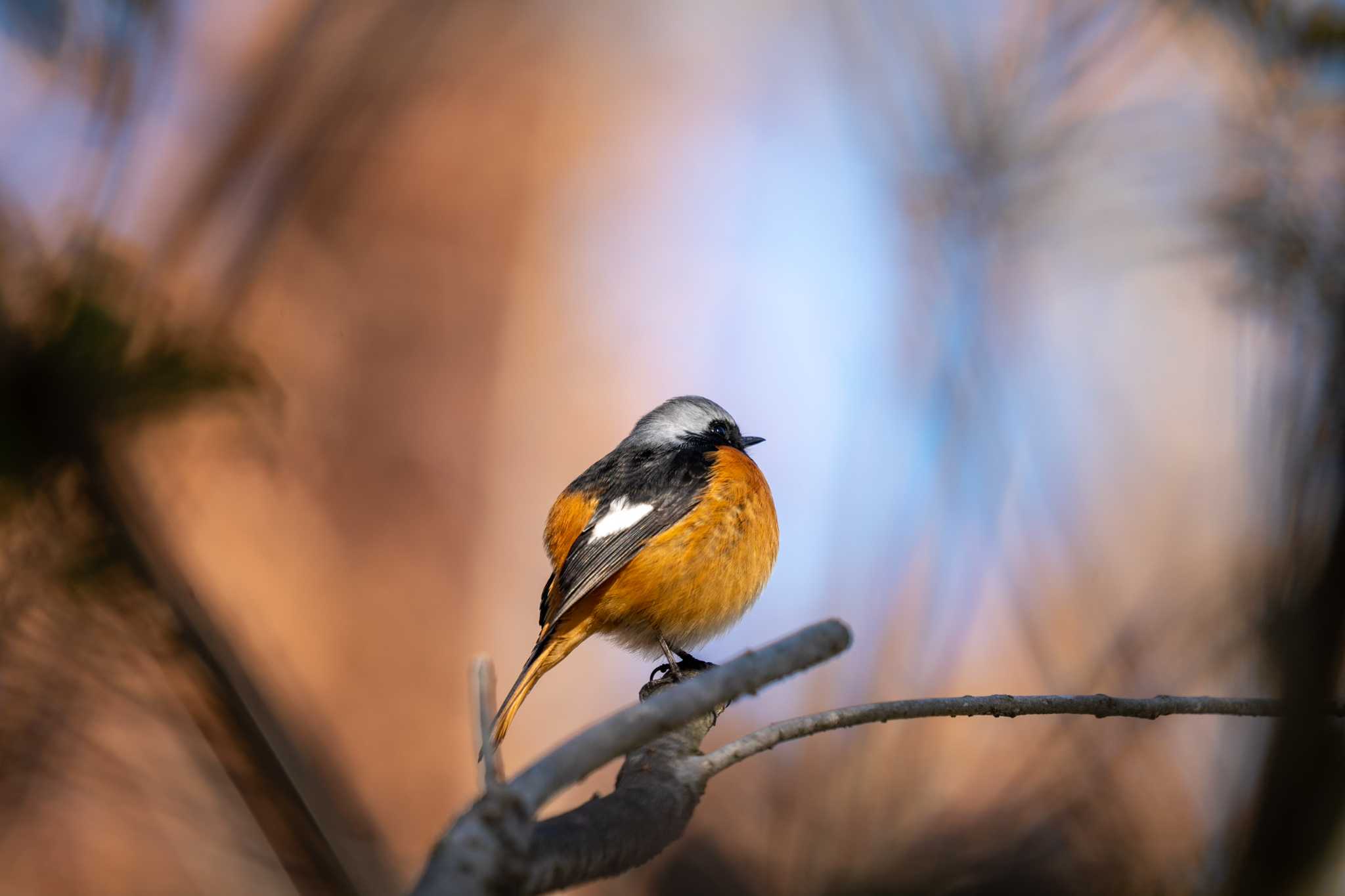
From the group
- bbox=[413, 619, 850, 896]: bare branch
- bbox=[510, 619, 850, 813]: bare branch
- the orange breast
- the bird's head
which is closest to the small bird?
the orange breast

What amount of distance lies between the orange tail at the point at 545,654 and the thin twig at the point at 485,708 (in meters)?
1.74

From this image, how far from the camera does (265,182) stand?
13.6 ft

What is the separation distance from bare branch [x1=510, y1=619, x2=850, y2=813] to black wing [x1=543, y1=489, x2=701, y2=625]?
178 cm

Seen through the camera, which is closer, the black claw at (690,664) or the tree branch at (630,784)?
the tree branch at (630,784)

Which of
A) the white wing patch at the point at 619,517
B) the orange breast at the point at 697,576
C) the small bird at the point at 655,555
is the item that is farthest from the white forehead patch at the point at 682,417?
the white wing patch at the point at 619,517

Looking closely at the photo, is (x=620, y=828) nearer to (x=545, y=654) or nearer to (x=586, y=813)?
(x=586, y=813)

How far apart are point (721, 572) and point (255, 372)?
1573 millimetres

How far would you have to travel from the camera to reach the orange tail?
2707 mm

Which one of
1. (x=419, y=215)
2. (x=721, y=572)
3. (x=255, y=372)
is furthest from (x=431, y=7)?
(x=255, y=372)

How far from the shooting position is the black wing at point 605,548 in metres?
2.76

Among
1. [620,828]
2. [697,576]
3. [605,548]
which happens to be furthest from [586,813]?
[697,576]

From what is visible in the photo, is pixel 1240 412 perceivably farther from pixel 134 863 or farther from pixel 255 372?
pixel 134 863

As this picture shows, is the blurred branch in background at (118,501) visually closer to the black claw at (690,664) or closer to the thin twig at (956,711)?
the thin twig at (956,711)

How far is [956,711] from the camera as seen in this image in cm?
139
